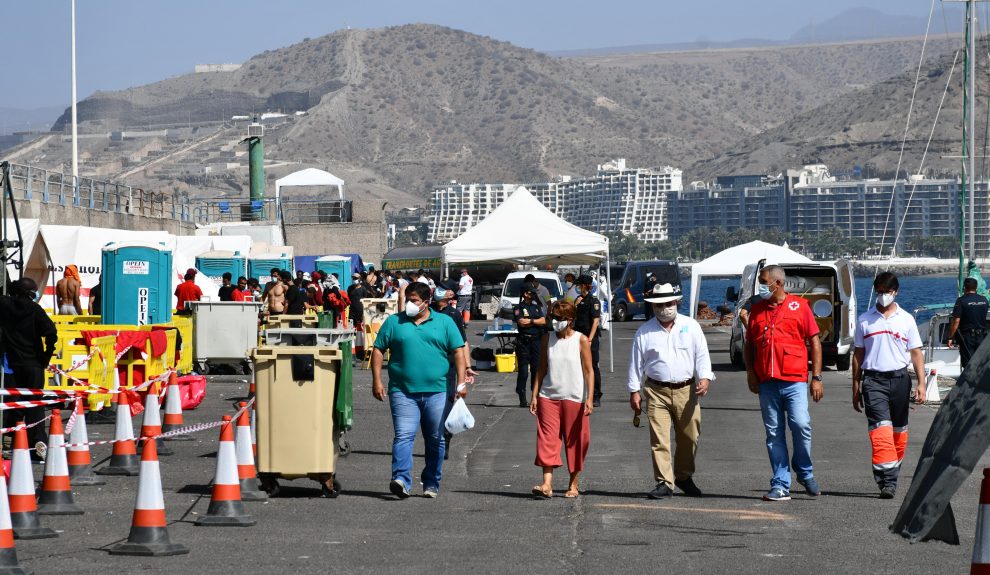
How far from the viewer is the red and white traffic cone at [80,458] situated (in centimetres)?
1168

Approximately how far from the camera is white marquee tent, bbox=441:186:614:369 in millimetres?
33469

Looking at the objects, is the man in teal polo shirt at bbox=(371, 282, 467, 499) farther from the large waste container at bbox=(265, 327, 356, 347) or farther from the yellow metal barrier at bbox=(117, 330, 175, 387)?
the yellow metal barrier at bbox=(117, 330, 175, 387)

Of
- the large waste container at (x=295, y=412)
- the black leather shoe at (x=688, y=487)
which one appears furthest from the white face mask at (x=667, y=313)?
the large waste container at (x=295, y=412)

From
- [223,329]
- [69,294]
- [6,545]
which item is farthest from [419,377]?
[223,329]

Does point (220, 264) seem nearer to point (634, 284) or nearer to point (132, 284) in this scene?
point (132, 284)

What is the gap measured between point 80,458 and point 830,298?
706 inches

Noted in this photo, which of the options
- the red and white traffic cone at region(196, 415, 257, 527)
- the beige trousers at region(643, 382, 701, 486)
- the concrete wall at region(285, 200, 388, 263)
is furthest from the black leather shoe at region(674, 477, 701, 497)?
the concrete wall at region(285, 200, 388, 263)

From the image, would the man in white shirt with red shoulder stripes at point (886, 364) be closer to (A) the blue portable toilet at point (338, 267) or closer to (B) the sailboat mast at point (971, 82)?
(A) the blue portable toilet at point (338, 267)

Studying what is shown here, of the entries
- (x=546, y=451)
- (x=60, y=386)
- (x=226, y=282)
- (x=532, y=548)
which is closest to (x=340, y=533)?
(x=532, y=548)

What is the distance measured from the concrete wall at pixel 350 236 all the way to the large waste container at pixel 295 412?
52940 millimetres

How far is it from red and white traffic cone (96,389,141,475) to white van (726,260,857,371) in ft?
51.5

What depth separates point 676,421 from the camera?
11367 millimetres

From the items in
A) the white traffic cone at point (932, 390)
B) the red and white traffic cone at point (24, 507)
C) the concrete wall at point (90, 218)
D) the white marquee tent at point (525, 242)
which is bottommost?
the white traffic cone at point (932, 390)

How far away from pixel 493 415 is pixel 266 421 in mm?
7748
